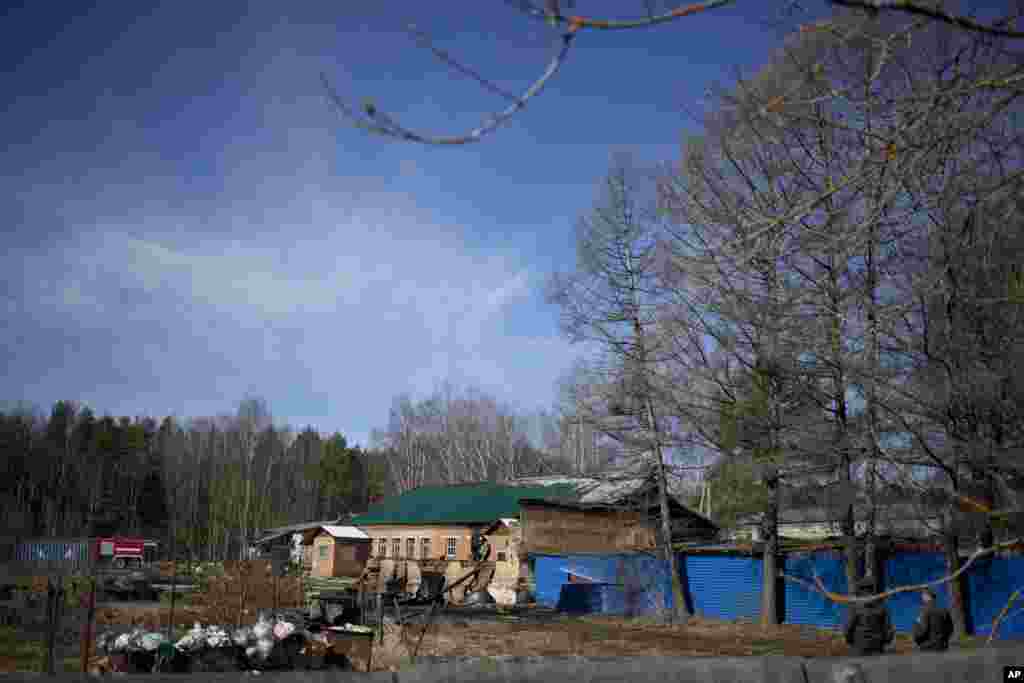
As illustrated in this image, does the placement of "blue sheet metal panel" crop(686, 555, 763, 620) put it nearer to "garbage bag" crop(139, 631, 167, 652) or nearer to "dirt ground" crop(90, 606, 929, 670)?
"dirt ground" crop(90, 606, 929, 670)

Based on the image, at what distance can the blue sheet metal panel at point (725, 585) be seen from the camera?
26234 mm

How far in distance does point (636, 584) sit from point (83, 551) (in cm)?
1948

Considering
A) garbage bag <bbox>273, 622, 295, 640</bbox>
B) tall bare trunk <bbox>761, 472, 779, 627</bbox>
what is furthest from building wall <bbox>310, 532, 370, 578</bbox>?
garbage bag <bbox>273, 622, 295, 640</bbox>

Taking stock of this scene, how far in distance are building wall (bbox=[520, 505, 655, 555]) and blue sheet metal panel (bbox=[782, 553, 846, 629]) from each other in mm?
11912

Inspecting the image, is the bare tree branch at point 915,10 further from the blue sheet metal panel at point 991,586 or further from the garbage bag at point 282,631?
the blue sheet metal panel at point 991,586

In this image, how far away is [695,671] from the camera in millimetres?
4211

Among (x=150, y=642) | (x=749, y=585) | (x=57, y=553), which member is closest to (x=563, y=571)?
(x=749, y=585)

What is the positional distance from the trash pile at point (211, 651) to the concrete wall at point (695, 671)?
350 inches

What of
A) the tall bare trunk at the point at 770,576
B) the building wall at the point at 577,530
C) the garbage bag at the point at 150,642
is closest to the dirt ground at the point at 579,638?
the tall bare trunk at the point at 770,576

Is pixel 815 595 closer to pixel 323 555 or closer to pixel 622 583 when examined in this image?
pixel 622 583

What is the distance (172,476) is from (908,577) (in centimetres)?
7896

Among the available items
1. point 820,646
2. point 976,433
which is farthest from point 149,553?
point 976,433

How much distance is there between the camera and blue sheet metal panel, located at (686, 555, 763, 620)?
26234 mm

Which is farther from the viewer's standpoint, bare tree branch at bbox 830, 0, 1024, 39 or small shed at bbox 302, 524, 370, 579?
small shed at bbox 302, 524, 370, 579
